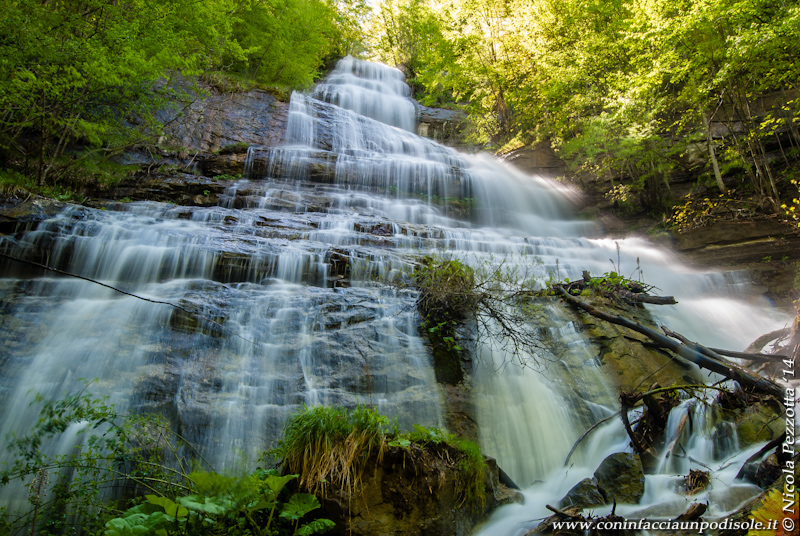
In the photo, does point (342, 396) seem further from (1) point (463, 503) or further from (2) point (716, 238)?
(2) point (716, 238)

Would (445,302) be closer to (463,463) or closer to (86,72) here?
(463,463)

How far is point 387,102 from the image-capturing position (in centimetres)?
2116

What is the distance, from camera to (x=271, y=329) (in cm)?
494

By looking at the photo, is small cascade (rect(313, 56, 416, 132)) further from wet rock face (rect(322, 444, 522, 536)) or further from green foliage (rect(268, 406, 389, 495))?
wet rock face (rect(322, 444, 522, 536))

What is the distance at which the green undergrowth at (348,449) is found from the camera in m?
2.86

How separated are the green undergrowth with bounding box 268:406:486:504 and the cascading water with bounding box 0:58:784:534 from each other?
59 cm

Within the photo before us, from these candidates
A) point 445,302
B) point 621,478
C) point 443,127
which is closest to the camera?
point 621,478

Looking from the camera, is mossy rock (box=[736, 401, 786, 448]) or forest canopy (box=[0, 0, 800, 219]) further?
forest canopy (box=[0, 0, 800, 219])

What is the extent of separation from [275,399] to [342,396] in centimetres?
70

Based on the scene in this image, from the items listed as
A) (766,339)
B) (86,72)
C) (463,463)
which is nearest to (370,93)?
(86,72)

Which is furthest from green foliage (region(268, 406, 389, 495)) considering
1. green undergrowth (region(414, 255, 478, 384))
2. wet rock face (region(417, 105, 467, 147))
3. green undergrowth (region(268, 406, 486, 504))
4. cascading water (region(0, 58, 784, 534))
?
A: wet rock face (region(417, 105, 467, 147))

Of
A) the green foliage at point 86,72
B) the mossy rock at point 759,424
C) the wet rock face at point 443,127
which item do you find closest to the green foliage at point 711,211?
the mossy rock at point 759,424

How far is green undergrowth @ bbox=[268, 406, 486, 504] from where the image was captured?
9.39 feet

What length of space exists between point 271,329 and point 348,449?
2.39 meters
